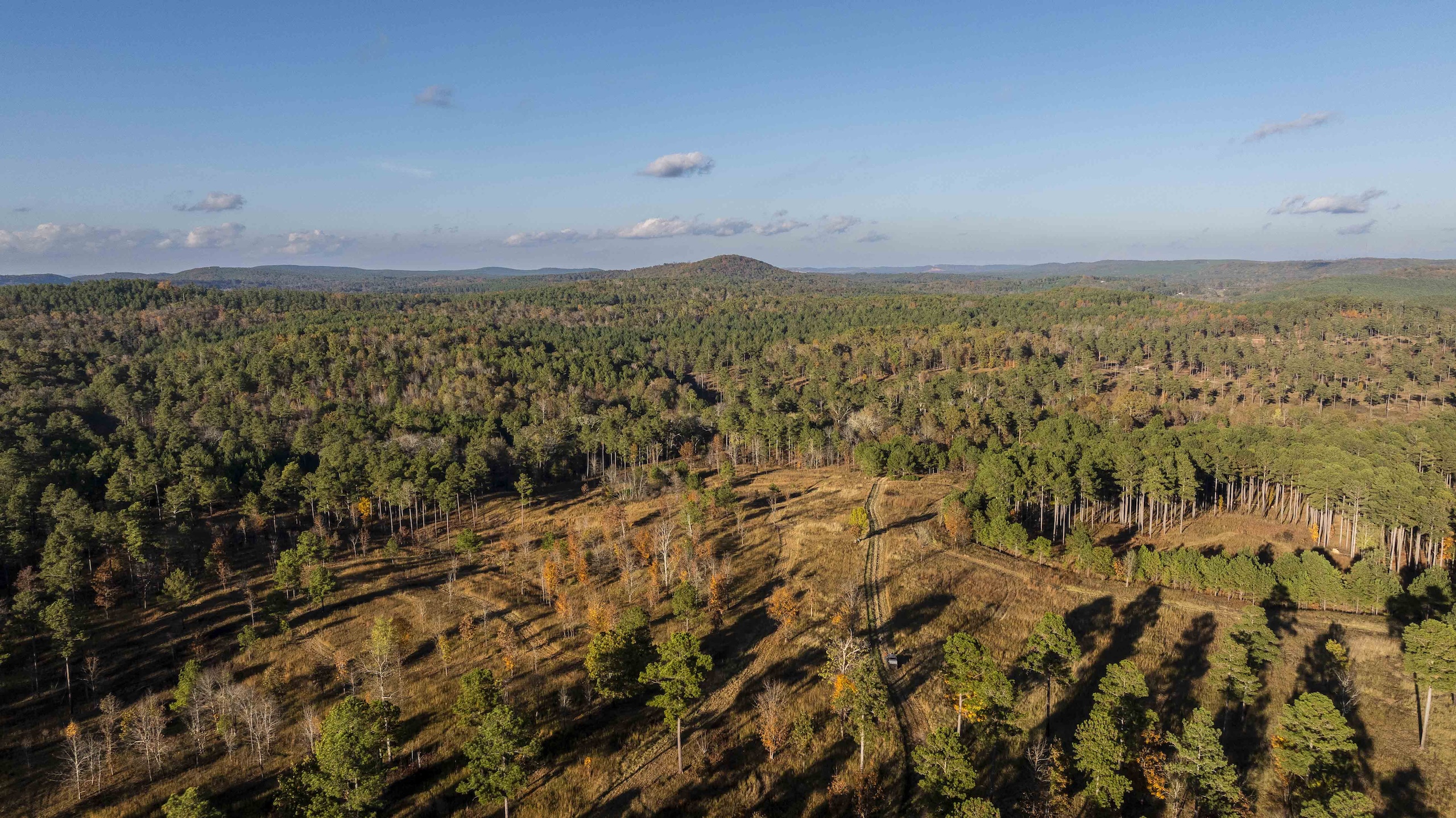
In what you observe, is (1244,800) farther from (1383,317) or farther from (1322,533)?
(1383,317)

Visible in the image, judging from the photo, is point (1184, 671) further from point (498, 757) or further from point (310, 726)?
point (310, 726)

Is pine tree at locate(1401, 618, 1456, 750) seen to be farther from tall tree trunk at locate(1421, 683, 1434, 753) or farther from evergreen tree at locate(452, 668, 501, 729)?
evergreen tree at locate(452, 668, 501, 729)

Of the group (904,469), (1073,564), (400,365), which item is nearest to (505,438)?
(400,365)

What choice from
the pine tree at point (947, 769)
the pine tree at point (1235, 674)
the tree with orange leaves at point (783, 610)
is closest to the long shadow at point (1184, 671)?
the pine tree at point (1235, 674)

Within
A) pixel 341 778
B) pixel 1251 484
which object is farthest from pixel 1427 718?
pixel 341 778

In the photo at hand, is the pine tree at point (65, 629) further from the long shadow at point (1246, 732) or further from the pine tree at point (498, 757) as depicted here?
the long shadow at point (1246, 732)

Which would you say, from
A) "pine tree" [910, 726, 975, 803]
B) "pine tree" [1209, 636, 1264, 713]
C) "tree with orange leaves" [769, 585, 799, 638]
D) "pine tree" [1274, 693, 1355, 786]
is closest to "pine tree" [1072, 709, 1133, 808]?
"pine tree" [910, 726, 975, 803]
